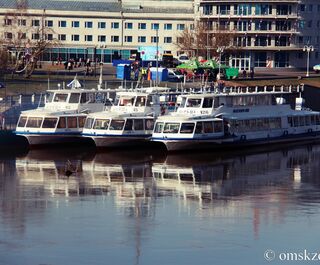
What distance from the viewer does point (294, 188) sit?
206 ft

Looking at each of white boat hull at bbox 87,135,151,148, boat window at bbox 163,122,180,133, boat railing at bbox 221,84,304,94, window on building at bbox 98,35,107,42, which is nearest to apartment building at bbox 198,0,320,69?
window on building at bbox 98,35,107,42

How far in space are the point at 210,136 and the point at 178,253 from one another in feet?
97.6

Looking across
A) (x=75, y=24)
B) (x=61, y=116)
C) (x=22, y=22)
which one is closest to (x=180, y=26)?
(x=75, y=24)

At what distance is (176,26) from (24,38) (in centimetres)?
2250

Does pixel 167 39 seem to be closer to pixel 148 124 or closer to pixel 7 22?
pixel 7 22

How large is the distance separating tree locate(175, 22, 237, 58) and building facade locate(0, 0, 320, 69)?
1.17 meters

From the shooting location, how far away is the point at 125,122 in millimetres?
76750

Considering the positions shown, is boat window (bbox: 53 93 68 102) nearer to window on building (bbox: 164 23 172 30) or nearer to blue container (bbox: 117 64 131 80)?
blue container (bbox: 117 64 131 80)

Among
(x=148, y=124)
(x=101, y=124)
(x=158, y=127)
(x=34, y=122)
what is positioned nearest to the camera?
(x=158, y=127)

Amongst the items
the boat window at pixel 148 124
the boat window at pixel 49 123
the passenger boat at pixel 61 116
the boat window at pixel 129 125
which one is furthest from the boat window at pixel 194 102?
the boat window at pixel 49 123

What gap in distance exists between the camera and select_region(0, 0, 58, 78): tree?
115m

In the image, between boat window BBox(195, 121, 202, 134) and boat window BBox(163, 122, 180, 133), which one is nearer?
boat window BBox(163, 122, 180, 133)

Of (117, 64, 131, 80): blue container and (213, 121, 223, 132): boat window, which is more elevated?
(117, 64, 131, 80): blue container

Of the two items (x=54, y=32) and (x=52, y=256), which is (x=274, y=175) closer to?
A: (x=52, y=256)
